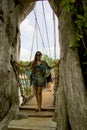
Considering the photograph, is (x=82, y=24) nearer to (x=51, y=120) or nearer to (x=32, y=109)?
(x=51, y=120)

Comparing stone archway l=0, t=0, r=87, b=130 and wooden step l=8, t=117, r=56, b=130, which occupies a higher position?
stone archway l=0, t=0, r=87, b=130

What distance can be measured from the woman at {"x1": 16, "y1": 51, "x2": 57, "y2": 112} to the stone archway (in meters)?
0.39

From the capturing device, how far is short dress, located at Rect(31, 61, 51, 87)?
14.5ft

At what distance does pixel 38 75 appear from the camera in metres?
4.47

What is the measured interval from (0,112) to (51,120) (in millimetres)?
920

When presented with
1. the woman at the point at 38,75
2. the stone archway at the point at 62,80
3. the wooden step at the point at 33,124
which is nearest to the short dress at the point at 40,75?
the woman at the point at 38,75

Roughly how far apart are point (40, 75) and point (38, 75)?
38mm

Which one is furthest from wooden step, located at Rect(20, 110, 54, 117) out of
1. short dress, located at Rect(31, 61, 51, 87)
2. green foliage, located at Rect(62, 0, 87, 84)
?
green foliage, located at Rect(62, 0, 87, 84)

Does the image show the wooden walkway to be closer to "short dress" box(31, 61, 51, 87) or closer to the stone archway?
the stone archway

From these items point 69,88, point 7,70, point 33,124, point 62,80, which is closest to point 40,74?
point 62,80

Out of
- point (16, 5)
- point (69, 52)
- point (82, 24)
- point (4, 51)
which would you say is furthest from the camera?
point (16, 5)

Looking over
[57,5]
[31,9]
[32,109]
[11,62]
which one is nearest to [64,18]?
[57,5]

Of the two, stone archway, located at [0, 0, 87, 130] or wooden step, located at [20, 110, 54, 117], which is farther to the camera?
wooden step, located at [20, 110, 54, 117]

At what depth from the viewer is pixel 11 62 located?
490 cm
